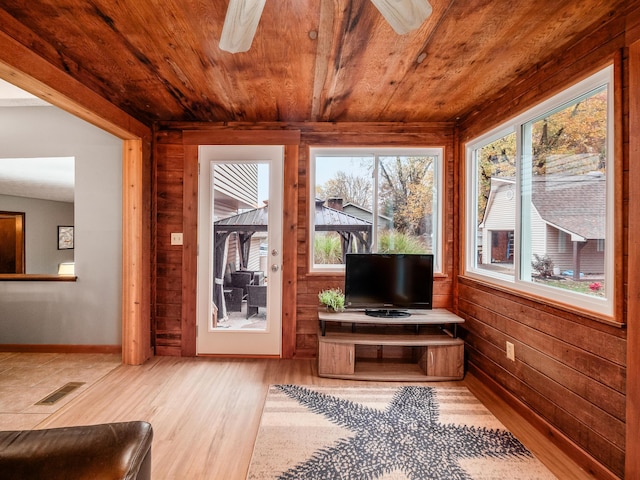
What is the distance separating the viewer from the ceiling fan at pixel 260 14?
45.8 inches

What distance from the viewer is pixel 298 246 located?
322 cm

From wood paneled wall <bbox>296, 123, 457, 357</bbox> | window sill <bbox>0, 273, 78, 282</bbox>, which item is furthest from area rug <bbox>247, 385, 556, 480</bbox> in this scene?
window sill <bbox>0, 273, 78, 282</bbox>

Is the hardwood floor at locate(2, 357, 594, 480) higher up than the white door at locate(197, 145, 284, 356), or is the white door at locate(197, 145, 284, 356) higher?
the white door at locate(197, 145, 284, 356)

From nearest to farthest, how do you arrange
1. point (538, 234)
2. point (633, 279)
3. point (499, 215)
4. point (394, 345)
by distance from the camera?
point (633, 279) < point (538, 234) < point (499, 215) < point (394, 345)

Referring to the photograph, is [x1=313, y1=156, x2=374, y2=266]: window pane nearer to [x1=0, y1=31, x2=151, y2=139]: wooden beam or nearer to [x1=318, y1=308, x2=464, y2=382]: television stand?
[x1=318, y1=308, x2=464, y2=382]: television stand

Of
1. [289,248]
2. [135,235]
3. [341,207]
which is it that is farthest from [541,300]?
[135,235]

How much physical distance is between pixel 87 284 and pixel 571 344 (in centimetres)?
410

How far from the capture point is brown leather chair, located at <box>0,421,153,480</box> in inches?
37.8

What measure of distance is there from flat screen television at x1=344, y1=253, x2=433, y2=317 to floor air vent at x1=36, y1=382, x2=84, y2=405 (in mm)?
2338

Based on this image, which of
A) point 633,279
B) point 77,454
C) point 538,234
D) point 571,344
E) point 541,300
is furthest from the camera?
point 538,234

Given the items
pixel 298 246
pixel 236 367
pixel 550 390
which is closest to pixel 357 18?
pixel 298 246

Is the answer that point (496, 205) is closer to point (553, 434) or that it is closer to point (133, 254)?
point (553, 434)

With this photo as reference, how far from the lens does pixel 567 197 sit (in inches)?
76.1

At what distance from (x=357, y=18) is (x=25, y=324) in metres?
4.13
